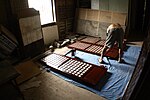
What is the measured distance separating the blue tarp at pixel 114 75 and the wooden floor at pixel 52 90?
4.7 inches

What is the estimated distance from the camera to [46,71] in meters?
3.31

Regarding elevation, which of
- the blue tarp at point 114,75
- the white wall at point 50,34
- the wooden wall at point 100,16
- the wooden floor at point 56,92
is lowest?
the wooden floor at point 56,92

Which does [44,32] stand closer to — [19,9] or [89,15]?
[19,9]

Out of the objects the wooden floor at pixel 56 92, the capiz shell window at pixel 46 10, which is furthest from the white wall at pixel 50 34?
the wooden floor at pixel 56 92

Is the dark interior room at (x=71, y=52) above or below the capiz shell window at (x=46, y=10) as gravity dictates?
below

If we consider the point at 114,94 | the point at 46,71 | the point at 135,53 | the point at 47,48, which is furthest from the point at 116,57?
the point at 47,48

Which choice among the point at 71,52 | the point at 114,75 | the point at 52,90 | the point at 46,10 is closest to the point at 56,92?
the point at 52,90

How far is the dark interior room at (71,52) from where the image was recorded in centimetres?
252

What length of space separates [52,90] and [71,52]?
1558mm

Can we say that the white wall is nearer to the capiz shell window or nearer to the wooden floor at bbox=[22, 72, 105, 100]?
the capiz shell window

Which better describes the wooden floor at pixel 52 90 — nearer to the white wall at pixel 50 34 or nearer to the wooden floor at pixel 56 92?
the wooden floor at pixel 56 92

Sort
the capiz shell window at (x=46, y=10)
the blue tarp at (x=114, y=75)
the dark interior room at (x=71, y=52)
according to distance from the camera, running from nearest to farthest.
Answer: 1. the dark interior room at (x=71, y=52)
2. the blue tarp at (x=114, y=75)
3. the capiz shell window at (x=46, y=10)

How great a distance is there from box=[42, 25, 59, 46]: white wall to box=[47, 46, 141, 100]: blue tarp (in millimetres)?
970

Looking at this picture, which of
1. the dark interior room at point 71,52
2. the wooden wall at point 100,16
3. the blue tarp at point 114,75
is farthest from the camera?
the wooden wall at point 100,16
